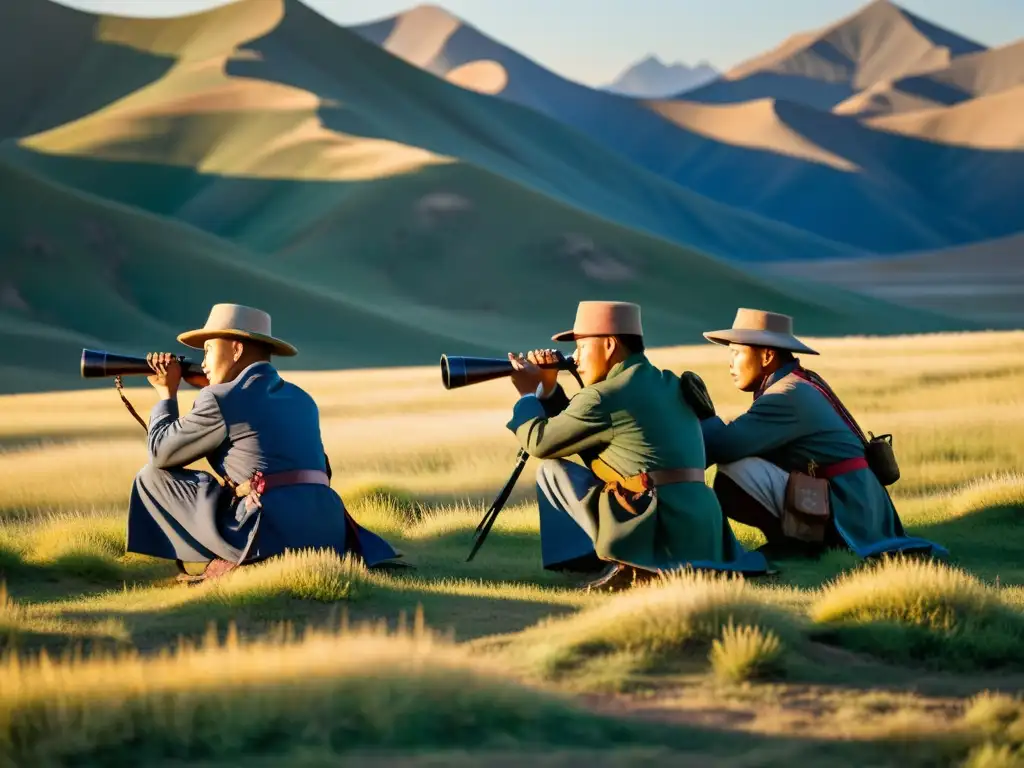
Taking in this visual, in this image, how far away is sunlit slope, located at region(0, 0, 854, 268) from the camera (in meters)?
114

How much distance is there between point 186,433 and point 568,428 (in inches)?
94.7

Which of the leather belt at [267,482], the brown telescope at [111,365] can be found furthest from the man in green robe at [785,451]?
the brown telescope at [111,365]

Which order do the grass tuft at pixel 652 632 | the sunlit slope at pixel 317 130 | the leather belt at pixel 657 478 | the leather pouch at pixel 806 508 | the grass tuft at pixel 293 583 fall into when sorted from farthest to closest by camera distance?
the sunlit slope at pixel 317 130 < the leather pouch at pixel 806 508 < the leather belt at pixel 657 478 < the grass tuft at pixel 293 583 < the grass tuft at pixel 652 632

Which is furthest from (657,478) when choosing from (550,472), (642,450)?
(550,472)

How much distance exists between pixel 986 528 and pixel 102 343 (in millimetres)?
49858

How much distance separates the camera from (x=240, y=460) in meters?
9.49

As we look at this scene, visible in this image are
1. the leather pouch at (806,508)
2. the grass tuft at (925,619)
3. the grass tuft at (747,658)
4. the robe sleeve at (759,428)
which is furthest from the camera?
the leather pouch at (806,508)

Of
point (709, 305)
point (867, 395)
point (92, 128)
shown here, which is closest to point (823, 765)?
point (867, 395)

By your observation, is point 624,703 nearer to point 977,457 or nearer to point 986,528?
point 986,528

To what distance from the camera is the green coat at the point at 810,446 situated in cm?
1053

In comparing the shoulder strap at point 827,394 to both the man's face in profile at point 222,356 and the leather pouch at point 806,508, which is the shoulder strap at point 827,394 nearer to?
the leather pouch at point 806,508

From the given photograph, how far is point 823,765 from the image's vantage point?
5383 mm

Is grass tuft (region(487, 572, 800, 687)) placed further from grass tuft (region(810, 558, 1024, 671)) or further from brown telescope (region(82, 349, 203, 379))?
brown telescope (region(82, 349, 203, 379))

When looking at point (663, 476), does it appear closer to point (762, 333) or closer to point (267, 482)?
point (762, 333)
